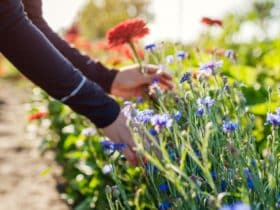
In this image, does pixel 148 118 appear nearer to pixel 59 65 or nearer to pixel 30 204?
pixel 59 65

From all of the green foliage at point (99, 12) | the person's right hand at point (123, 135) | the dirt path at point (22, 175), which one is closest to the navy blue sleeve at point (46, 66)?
the person's right hand at point (123, 135)

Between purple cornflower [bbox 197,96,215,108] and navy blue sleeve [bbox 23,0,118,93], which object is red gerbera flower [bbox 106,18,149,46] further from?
purple cornflower [bbox 197,96,215,108]

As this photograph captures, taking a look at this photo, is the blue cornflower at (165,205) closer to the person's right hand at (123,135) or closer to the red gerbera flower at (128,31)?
the person's right hand at (123,135)

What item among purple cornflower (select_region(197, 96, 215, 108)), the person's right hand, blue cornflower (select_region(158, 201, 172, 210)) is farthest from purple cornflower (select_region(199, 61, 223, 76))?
blue cornflower (select_region(158, 201, 172, 210))

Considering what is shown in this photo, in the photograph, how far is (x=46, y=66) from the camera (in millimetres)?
2020

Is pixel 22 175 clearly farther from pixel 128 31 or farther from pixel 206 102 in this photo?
pixel 206 102

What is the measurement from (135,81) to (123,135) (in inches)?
26.3

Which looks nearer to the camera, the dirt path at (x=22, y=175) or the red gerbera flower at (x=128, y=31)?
the red gerbera flower at (x=128, y=31)

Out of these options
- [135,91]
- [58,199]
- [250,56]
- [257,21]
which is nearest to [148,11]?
[257,21]

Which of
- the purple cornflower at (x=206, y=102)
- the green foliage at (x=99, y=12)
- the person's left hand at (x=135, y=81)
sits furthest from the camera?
the green foliage at (x=99, y=12)

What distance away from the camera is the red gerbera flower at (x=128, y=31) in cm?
277

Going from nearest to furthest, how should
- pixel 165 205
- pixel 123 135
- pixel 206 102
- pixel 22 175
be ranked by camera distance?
pixel 206 102 → pixel 165 205 → pixel 123 135 → pixel 22 175

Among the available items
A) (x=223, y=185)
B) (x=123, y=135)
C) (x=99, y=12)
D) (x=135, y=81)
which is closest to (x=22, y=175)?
(x=135, y=81)

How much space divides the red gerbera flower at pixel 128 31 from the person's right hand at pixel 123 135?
0.71m
